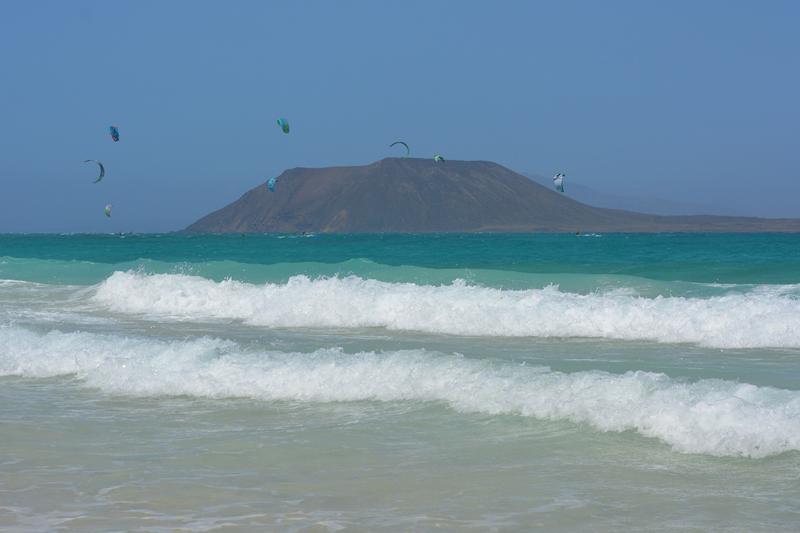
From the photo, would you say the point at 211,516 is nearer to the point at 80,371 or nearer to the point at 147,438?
the point at 147,438

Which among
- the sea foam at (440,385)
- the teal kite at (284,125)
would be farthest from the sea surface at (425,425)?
the teal kite at (284,125)

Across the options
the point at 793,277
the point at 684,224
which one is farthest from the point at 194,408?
the point at 684,224

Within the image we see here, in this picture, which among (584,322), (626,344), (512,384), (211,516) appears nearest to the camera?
(211,516)

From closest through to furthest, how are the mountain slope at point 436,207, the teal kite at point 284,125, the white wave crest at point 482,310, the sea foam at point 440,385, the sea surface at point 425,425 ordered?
1. the sea surface at point 425,425
2. the sea foam at point 440,385
3. the white wave crest at point 482,310
4. the teal kite at point 284,125
5. the mountain slope at point 436,207

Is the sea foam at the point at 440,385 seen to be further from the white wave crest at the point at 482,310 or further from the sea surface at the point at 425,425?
the white wave crest at the point at 482,310

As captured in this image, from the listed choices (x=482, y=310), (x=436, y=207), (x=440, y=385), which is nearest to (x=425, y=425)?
(x=440, y=385)

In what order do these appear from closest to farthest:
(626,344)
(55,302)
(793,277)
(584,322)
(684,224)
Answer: (626,344) < (584,322) < (55,302) < (793,277) < (684,224)

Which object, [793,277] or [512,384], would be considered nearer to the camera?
[512,384]
